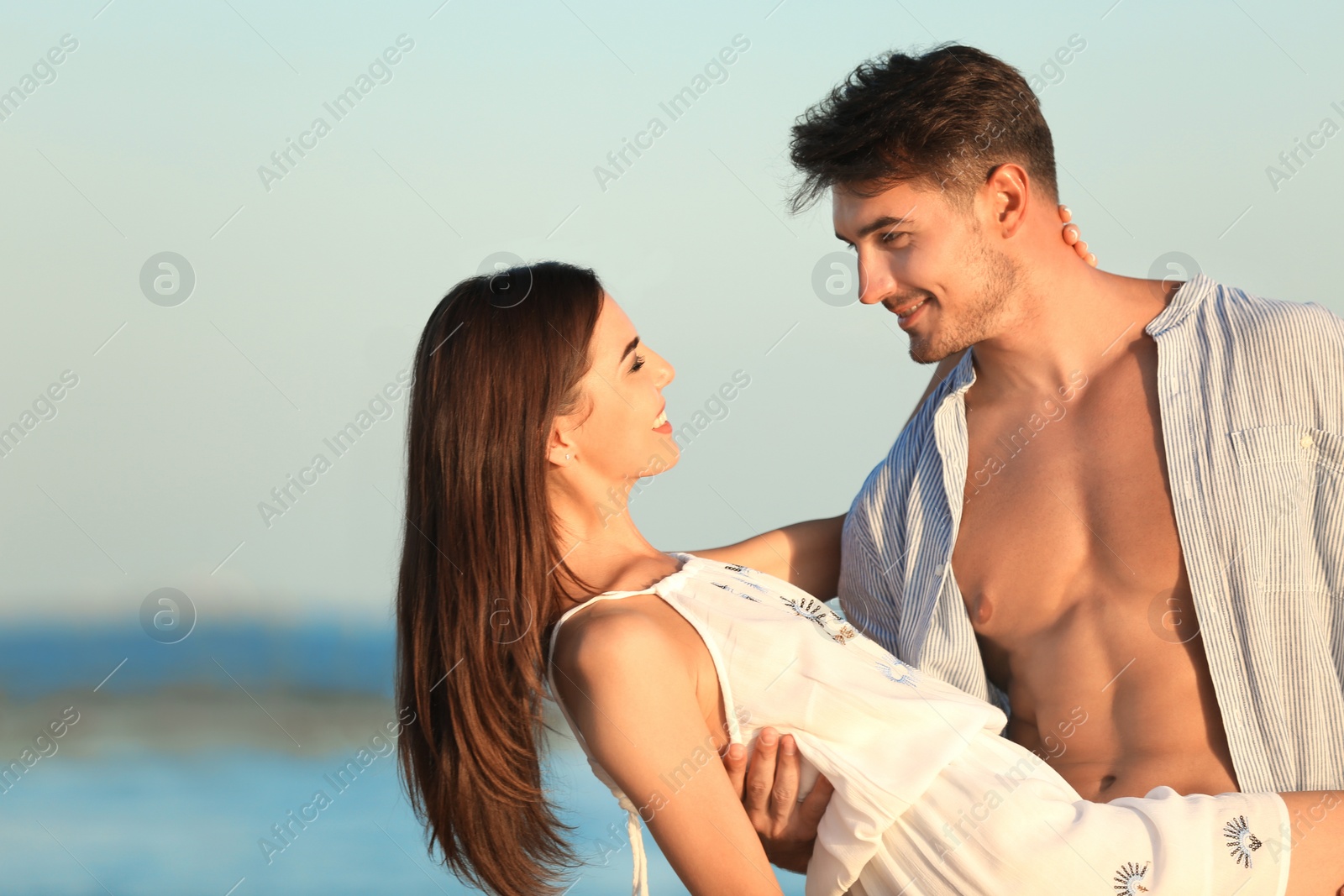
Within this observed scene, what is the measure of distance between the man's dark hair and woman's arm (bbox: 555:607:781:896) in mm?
1540

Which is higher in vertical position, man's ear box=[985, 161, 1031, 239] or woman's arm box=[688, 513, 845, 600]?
man's ear box=[985, 161, 1031, 239]

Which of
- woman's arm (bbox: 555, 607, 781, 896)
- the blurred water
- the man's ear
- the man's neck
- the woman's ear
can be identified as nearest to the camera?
woman's arm (bbox: 555, 607, 781, 896)

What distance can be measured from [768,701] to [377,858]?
745 centimetres

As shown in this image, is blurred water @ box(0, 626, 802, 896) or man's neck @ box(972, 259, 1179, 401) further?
blurred water @ box(0, 626, 802, 896)

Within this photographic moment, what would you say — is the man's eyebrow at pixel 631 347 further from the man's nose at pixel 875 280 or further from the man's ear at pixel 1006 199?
the man's ear at pixel 1006 199

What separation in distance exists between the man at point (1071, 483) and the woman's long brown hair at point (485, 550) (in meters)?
0.51

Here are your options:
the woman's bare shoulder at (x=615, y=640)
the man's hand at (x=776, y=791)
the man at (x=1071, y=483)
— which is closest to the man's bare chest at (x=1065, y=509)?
the man at (x=1071, y=483)

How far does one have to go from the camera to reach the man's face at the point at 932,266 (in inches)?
127

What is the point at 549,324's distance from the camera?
103 inches

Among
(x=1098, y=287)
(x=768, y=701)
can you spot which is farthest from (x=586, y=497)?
(x=1098, y=287)

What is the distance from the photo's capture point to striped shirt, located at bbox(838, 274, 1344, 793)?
2.72 metres

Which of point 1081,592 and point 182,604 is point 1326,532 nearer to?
point 1081,592

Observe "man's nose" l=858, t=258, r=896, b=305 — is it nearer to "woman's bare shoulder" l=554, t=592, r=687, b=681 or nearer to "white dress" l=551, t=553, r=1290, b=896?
"white dress" l=551, t=553, r=1290, b=896

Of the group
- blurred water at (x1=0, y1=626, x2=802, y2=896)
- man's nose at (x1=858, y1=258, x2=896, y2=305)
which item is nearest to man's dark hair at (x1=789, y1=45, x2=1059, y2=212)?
man's nose at (x1=858, y1=258, x2=896, y2=305)
